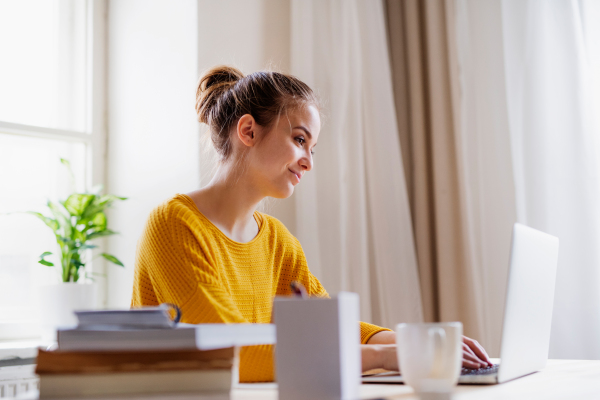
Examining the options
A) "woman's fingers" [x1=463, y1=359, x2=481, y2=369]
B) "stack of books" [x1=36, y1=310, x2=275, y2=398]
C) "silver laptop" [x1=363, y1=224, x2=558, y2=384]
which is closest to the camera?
"stack of books" [x1=36, y1=310, x2=275, y2=398]

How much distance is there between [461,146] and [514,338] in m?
1.42

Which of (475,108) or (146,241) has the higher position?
(475,108)

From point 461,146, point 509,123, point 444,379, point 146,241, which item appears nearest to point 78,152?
point 146,241

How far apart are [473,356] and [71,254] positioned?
53.4 inches

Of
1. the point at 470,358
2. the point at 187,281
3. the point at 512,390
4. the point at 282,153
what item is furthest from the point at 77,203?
the point at 512,390

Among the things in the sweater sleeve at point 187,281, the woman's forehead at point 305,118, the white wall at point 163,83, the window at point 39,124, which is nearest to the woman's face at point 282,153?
the woman's forehead at point 305,118

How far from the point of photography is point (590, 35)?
6.61 ft

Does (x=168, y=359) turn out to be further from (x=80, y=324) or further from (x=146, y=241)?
(x=146, y=241)

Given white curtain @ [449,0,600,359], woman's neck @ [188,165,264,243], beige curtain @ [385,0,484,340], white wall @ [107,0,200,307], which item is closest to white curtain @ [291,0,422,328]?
beige curtain @ [385,0,484,340]

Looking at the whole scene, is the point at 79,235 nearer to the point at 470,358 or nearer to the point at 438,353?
the point at 470,358

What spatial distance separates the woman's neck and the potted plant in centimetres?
63

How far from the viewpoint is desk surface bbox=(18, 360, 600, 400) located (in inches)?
31.3

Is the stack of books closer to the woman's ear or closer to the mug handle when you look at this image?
the mug handle

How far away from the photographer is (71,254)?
1922 mm
